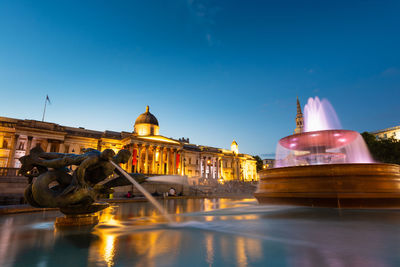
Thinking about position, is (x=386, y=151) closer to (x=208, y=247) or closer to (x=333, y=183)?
(x=333, y=183)

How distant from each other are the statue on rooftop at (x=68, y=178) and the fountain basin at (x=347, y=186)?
7.08 metres

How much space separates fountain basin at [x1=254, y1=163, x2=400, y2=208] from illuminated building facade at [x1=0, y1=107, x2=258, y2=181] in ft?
78.5

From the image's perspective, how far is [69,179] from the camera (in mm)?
5902

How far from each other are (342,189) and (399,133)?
68.6m

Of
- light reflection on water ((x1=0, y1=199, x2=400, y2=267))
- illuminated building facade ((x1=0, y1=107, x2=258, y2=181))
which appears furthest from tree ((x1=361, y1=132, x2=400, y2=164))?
light reflection on water ((x1=0, y1=199, x2=400, y2=267))

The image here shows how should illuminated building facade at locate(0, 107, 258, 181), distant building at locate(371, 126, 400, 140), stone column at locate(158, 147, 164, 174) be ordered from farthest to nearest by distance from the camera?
1. distant building at locate(371, 126, 400, 140)
2. stone column at locate(158, 147, 164, 174)
3. illuminated building facade at locate(0, 107, 258, 181)

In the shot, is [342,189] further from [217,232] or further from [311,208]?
[217,232]

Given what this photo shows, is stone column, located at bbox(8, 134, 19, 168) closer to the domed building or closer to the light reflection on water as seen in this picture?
the domed building

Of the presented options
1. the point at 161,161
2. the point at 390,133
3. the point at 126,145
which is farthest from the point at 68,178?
the point at 390,133

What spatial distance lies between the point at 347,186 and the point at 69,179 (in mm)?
9371

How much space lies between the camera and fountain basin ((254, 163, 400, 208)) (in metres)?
8.07

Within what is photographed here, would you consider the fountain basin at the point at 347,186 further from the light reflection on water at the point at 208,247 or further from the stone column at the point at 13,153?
the stone column at the point at 13,153

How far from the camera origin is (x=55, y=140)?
38.5m

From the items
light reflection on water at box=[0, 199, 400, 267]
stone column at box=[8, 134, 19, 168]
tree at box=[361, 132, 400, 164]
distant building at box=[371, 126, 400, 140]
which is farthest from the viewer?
distant building at box=[371, 126, 400, 140]
